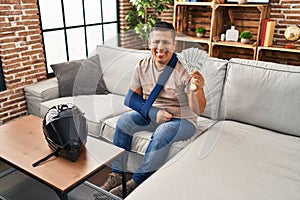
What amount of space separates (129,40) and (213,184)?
2.58ft

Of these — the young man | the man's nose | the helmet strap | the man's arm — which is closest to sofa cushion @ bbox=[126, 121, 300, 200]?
the young man

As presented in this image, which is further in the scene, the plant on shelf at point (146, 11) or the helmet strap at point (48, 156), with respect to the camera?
the plant on shelf at point (146, 11)

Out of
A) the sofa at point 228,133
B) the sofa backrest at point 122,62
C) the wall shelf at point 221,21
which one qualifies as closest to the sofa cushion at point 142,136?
the sofa at point 228,133

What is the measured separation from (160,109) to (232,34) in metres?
2.05

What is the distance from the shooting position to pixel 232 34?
3166mm

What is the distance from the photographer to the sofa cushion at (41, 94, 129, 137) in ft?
5.23

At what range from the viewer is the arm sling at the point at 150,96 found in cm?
117

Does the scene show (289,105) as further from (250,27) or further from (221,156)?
(250,27)

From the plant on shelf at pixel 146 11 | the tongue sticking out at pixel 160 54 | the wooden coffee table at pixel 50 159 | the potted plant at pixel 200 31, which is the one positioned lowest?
the wooden coffee table at pixel 50 159

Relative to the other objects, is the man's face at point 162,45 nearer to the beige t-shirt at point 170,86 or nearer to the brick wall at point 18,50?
the beige t-shirt at point 170,86

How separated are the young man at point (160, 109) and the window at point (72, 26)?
4.25ft

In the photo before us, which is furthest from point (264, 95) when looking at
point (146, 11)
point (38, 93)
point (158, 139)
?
point (146, 11)

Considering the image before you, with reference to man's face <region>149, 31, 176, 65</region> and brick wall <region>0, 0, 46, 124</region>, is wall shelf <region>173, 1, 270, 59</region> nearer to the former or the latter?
brick wall <region>0, 0, 46, 124</region>

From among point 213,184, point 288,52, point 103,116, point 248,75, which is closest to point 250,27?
point 288,52
